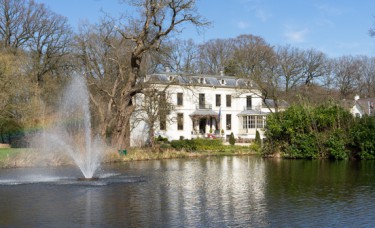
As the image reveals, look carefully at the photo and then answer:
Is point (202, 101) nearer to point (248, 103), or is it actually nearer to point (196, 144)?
point (248, 103)

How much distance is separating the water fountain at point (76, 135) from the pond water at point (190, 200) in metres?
1.44

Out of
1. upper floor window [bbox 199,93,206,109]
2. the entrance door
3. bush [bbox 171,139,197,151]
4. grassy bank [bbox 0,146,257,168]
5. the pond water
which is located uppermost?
upper floor window [bbox 199,93,206,109]

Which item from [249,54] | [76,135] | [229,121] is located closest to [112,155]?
[76,135]

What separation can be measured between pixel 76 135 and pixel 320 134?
52.3ft

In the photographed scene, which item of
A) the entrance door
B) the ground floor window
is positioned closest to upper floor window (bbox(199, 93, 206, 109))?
the entrance door

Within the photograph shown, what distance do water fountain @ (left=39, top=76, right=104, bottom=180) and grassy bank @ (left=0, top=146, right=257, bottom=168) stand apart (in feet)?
1.99

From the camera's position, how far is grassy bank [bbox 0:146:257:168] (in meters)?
25.3

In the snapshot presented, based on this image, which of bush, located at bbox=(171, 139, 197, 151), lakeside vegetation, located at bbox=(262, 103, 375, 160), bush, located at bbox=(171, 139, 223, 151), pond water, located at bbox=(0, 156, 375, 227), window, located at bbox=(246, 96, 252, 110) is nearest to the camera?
pond water, located at bbox=(0, 156, 375, 227)

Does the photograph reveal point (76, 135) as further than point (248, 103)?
No

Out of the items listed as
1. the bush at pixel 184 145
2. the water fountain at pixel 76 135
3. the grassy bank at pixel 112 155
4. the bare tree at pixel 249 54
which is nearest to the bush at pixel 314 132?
the grassy bank at pixel 112 155

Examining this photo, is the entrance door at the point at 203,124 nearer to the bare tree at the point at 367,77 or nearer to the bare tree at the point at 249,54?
the bare tree at the point at 249,54

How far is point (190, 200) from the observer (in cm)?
1316

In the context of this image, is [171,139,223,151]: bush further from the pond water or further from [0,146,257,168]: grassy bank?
the pond water

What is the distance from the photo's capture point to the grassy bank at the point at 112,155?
82.9ft
